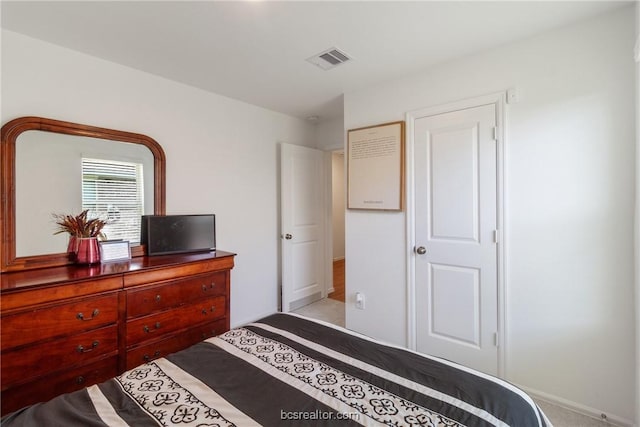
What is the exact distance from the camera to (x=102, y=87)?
87.7 inches

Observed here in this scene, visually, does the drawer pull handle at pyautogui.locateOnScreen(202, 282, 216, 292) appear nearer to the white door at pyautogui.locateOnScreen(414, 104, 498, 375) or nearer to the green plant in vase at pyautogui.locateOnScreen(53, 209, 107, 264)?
the green plant in vase at pyautogui.locateOnScreen(53, 209, 107, 264)

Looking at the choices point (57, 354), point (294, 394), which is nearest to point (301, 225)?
point (57, 354)

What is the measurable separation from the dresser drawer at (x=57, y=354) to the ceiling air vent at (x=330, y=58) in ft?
7.40

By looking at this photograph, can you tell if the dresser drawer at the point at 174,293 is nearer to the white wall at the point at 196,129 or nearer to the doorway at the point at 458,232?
the white wall at the point at 196,129

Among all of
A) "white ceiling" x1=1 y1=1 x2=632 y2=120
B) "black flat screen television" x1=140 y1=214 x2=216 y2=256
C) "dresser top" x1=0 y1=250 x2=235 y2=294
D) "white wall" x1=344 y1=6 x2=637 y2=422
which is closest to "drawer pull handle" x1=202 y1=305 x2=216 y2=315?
"dresser top" x1=0 y1=250 x2=235 y2=294

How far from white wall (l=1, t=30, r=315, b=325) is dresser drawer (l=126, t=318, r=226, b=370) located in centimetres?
75

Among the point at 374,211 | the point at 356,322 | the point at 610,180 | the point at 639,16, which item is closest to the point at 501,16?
the point at 639,16

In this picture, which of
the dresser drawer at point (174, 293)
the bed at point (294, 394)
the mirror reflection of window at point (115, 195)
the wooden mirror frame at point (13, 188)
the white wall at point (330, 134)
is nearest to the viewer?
the bed at point (294, 394)

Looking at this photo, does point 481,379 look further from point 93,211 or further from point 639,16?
point 93,211

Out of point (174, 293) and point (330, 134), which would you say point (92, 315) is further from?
point (330, 134)

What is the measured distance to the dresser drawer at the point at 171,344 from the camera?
191 centimetres

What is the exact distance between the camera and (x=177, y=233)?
8.20 feet

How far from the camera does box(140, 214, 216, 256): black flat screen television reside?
7.79 ft

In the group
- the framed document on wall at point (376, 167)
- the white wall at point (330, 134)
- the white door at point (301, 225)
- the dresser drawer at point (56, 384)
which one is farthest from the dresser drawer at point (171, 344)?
the white wall at point (330, 134)
